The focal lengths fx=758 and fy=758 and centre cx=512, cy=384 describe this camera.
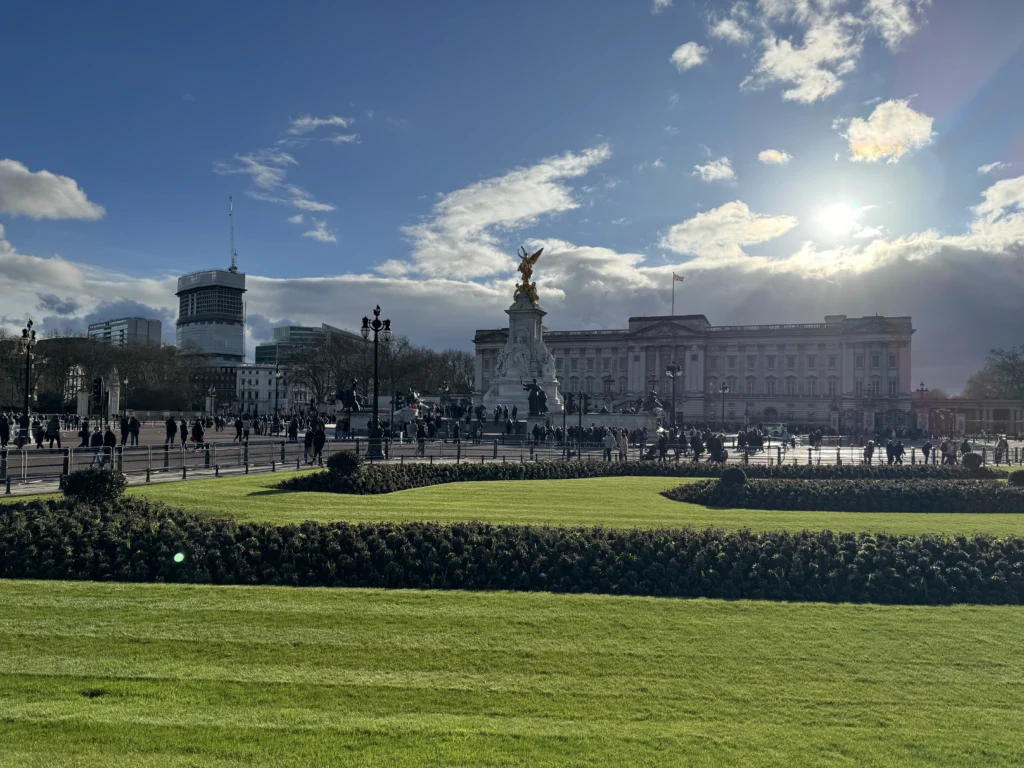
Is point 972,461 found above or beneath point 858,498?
above

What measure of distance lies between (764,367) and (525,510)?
110m

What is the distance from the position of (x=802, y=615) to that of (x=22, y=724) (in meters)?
7.51

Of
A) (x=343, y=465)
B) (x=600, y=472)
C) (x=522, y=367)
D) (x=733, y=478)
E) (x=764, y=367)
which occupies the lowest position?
(x=600, y=472)

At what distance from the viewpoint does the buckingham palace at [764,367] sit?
11081 cm

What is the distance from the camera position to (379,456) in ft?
90.3

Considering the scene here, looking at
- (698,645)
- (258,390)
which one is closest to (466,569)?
(698,645)

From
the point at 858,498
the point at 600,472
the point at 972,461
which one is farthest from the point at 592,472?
the point at 972,461

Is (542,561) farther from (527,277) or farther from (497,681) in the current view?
(527,277)

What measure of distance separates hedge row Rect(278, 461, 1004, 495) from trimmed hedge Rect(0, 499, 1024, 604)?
29.0ft

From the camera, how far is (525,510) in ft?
52.0

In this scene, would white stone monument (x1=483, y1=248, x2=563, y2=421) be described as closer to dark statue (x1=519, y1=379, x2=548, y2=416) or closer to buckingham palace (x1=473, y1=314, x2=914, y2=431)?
dark statue (x1=519, y1=379, x2=548, y2=416)

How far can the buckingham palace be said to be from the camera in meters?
111

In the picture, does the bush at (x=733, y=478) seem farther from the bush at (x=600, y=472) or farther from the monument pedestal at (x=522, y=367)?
the monument pedestal at (x=522, y=367)

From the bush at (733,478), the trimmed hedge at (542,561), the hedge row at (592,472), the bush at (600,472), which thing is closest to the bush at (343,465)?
the hedge row at (592,472)
